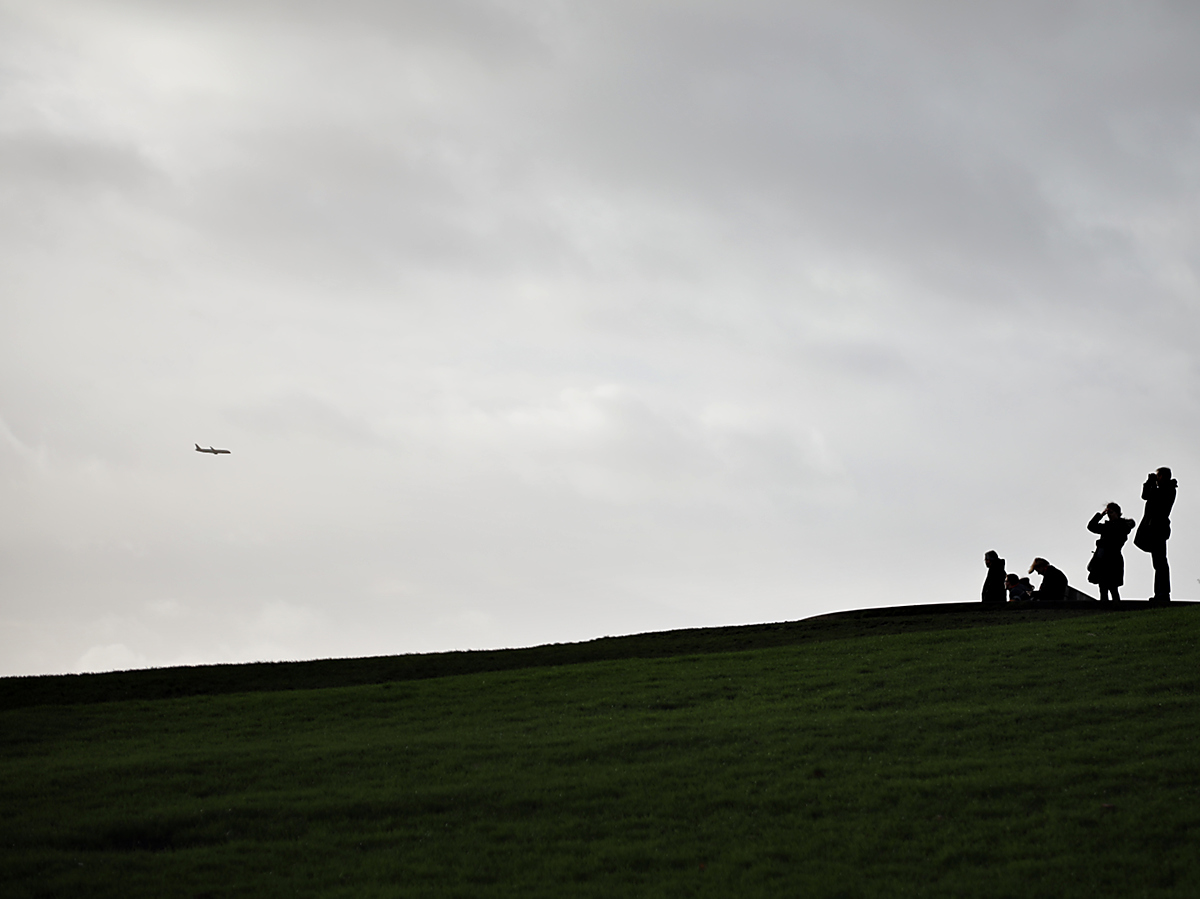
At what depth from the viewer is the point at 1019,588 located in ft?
116

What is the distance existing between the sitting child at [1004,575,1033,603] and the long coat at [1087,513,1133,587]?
3.16m

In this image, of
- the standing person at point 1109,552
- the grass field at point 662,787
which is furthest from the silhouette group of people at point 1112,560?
the grass field at point 662,787

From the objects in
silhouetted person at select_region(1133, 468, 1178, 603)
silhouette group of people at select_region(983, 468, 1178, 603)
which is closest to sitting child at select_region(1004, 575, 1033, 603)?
silhouette group of people at select_region(983, 468, 1178, 603)

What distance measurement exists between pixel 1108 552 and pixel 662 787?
1998 centimetres

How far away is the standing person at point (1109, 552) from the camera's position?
30.8m

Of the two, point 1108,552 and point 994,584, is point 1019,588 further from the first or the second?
point 1108,552

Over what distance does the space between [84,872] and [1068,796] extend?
12359mm

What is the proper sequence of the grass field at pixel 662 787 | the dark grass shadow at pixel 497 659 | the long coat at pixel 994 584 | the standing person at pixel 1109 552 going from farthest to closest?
the long coat at pixel 994 584 → the standing person at pixel 1109 552 → the dark grass shadow at pixel 497 659 → the grass field at pixel 662 787

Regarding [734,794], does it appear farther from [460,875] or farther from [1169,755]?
[1169,755]

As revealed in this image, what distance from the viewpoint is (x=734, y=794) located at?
52.1 feet

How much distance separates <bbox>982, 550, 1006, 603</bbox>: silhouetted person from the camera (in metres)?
34.2

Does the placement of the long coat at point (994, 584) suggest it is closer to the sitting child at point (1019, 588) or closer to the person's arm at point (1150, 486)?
the sitting child at point (1019, 588)

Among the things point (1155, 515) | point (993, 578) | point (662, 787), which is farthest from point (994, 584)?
point (662, 787)

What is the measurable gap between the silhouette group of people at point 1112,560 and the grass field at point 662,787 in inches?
186
